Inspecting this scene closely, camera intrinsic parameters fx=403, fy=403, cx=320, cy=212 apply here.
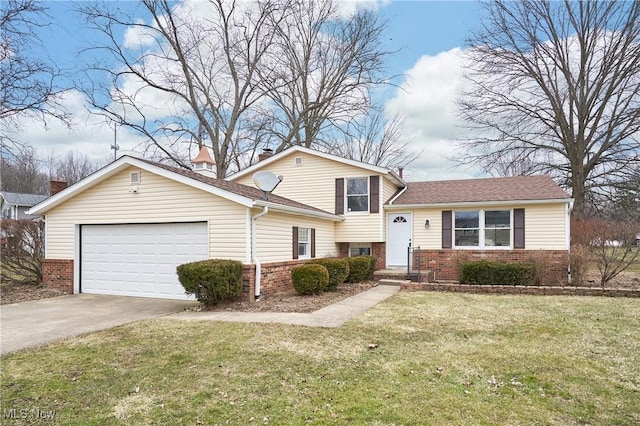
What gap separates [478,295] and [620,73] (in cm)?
1621

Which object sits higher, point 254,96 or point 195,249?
point 254,96

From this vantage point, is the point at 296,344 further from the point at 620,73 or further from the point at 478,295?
the point at 620,73

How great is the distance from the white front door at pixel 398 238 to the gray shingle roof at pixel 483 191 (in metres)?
0.68

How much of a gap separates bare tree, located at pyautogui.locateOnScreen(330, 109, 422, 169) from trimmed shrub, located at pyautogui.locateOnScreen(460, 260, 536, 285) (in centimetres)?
1864

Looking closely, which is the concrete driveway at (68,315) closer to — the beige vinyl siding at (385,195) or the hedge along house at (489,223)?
the beige vinyl siding at (385,195)

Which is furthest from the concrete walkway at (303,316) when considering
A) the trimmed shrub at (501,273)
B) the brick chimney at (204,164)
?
the brick chimney at (204,164)

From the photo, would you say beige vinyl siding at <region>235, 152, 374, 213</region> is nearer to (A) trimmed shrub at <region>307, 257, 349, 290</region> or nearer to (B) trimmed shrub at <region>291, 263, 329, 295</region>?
(A) trimmed shrub at <region>307, 257, 349, 290</region>

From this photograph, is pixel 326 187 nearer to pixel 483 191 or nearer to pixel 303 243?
pixel 303 243

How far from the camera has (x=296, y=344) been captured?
582 centimetres

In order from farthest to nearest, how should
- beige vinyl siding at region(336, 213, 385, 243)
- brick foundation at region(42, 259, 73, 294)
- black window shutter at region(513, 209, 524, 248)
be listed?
1. beige vinyl siding at region(336, 213, 385, 243)
2. black window shutter at region(513, 209, 524, 248)
3. brick foundation at region(42, 259, 73, 294)

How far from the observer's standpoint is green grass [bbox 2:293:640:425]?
373 cm

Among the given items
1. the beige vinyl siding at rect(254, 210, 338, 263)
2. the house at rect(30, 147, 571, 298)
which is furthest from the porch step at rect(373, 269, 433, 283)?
the beige vinyl siding at rect(254, 210, 338, 263)

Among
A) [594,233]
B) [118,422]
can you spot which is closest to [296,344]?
[118,422]

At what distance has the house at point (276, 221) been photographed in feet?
34.0
